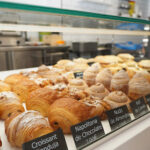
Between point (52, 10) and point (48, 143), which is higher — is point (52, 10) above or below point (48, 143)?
above

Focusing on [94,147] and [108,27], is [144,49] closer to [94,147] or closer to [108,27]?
[108,27]

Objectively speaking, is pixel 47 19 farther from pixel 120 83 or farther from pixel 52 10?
pixel 120 83

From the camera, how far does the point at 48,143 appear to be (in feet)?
1.92

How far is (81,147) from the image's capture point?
676 millimetres

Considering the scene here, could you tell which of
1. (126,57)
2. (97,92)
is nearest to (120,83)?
(97,92)

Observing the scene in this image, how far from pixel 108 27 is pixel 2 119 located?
36.2 inches

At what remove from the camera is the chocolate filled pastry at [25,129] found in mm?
604

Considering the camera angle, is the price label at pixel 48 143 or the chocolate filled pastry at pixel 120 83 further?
the chocolate filled pastry at pixel 120 83

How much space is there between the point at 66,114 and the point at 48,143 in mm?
164

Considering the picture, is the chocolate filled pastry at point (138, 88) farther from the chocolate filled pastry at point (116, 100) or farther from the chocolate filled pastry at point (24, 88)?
the chocolate filled pastry at point (24, 88)

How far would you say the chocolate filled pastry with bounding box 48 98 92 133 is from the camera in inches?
28.4

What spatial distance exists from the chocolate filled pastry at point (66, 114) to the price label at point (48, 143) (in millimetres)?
108

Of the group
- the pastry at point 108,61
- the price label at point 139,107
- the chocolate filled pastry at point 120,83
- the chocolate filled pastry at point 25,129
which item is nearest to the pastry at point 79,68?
the pastry at point 108,61

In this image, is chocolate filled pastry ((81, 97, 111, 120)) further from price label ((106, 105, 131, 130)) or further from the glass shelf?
the glass shelf
